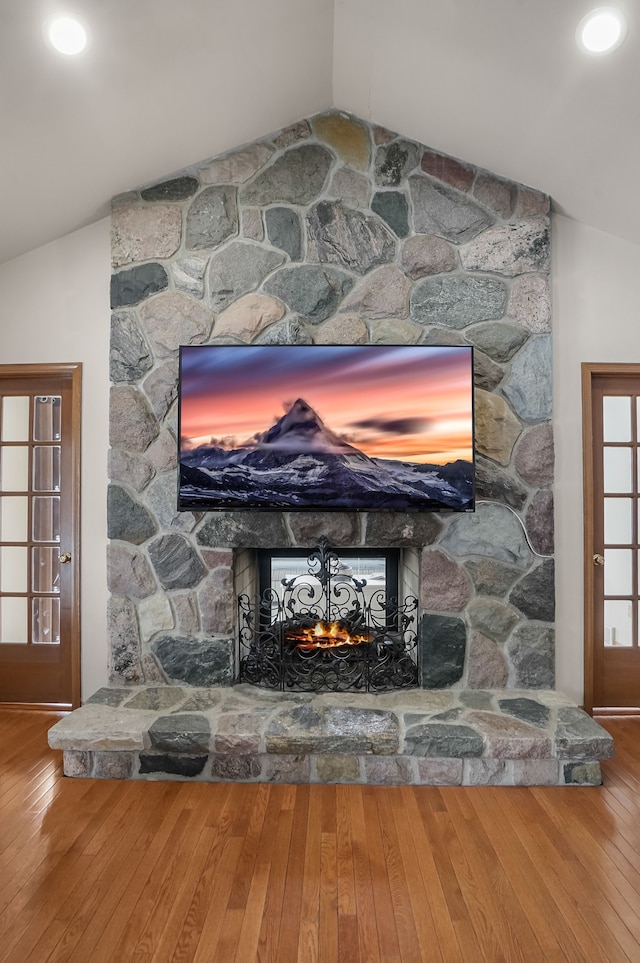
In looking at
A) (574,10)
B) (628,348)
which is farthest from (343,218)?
(628,348)

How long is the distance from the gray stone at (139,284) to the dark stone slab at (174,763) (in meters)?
2.19

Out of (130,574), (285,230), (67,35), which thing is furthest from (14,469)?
(67,35)

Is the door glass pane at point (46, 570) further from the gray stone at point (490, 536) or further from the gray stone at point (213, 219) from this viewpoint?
the gray stone at point (490, 536)

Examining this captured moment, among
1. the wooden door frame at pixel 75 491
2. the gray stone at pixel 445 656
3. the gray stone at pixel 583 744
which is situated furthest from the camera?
the wooden door frame at pixel 75 491

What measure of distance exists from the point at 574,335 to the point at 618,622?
5.18 ft

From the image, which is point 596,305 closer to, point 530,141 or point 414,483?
point 530,141

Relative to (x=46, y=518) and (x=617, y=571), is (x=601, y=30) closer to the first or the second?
(x=617, y=571)

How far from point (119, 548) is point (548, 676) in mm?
2297

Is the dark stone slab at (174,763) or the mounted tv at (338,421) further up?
the mounted tv at (338,421)

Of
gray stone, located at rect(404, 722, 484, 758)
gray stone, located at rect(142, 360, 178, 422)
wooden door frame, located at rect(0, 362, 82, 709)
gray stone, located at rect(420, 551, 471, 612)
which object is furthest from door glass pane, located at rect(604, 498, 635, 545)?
wooden door frame, located at rect(0, 362, 82, 709)

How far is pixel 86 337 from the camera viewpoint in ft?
10.7

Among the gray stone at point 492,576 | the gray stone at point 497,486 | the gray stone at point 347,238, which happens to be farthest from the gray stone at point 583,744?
the gray stone at point 347,238

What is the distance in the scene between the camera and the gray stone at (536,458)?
307cm

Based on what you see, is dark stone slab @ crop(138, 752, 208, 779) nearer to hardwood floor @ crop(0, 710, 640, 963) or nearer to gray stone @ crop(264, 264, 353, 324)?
hardwood floor @ crop(0, 710, 640, 963)
